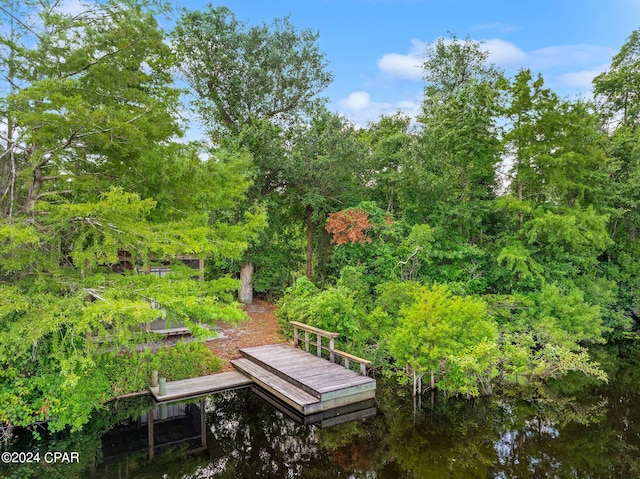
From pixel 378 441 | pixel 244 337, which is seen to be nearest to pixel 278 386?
pixel 378 441

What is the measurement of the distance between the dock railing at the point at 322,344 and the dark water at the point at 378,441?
3.14ft

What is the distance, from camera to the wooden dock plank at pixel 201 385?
25.7ft

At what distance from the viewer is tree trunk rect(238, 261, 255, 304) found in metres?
15.5

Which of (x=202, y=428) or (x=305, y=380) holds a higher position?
(x=305, y=380)

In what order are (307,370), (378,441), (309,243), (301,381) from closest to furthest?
1. (378,441)
2. (301,381)
3. (307,370)
4. (309,243)

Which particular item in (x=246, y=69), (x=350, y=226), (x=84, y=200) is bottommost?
(x=350, y=226)

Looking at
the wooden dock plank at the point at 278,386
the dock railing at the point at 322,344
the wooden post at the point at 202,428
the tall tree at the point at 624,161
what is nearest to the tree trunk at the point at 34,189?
the wooden post at the point at 202,428

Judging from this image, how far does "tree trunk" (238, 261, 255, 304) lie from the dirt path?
1.59m

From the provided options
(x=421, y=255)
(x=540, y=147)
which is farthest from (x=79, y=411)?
(x=540, y=147)

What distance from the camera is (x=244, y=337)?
11469 millimetres

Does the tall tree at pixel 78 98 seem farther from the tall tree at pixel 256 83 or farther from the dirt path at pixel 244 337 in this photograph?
the tall tree at pixel 256 83

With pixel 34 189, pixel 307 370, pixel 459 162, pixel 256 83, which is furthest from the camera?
pixel 256 83

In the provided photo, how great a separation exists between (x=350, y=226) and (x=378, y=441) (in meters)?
6.94

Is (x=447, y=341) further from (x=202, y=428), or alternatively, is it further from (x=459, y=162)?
(x=459, y=162)
